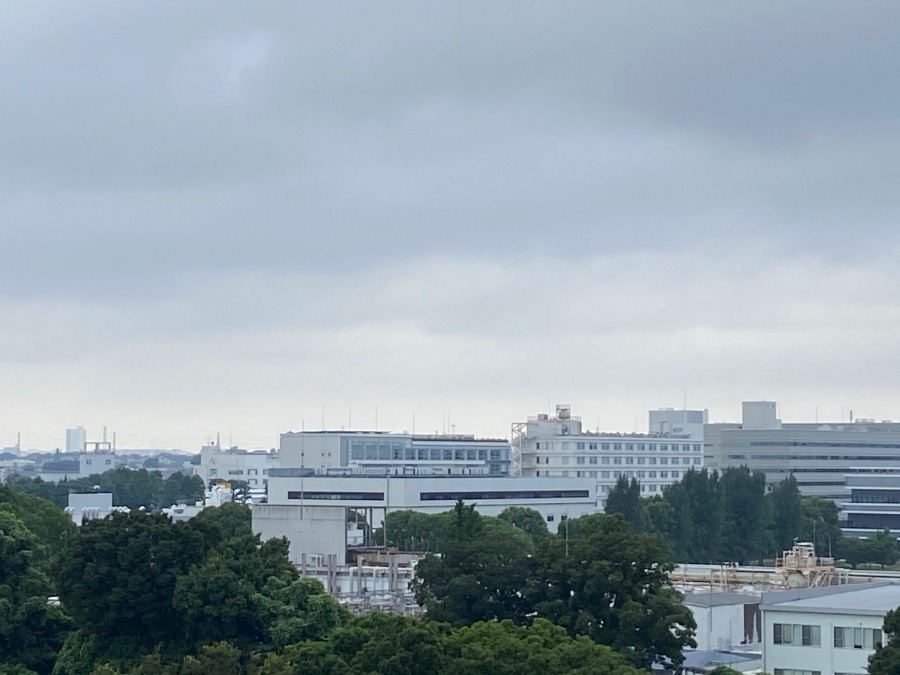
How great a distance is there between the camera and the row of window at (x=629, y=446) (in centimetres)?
15400

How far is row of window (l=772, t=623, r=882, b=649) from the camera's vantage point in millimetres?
50062

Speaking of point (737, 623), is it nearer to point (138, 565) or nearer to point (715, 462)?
point (138, 565)

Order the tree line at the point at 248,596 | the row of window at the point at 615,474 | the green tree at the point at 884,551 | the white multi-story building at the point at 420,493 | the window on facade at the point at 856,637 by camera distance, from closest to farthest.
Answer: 1. the tree line at the point at 248,596
2. the window on facade at the point at 856,637
3. the green tree at the point at 884,551
4. the white multi-story building at the point at 420,493
5. the row of window at the point at 615,474

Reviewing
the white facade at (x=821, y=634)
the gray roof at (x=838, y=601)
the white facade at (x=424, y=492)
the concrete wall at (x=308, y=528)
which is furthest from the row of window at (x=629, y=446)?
the white facade at (x=821, y=634)

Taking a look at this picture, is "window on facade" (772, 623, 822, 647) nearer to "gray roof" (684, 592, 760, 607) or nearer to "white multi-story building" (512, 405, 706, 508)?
"gray roof" (684, 592, 760, 607)

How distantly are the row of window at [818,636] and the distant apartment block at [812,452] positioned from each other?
362 ft

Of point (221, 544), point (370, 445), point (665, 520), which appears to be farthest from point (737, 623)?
point (370, 445)

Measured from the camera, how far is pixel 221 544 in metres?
49.6

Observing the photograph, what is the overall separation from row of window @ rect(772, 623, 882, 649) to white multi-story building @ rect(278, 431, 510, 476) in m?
82.3

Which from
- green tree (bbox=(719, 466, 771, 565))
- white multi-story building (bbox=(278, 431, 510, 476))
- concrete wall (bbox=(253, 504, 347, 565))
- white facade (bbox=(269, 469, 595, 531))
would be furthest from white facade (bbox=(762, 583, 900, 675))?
white multi-story building (bbox=(278, 431, 510, 476))

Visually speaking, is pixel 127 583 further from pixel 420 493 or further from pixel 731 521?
pixel 420 493

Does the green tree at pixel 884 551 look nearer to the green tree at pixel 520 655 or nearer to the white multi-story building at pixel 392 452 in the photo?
the white multi-story building at pixel 392 452

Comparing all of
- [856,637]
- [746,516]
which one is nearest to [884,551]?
[746,516]

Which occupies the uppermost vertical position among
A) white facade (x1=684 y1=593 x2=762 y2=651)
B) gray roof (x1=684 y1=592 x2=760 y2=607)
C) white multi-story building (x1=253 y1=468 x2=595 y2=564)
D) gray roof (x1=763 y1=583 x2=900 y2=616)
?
white multi-story building (x1=253 y1=468 x2=595 y2=564)
